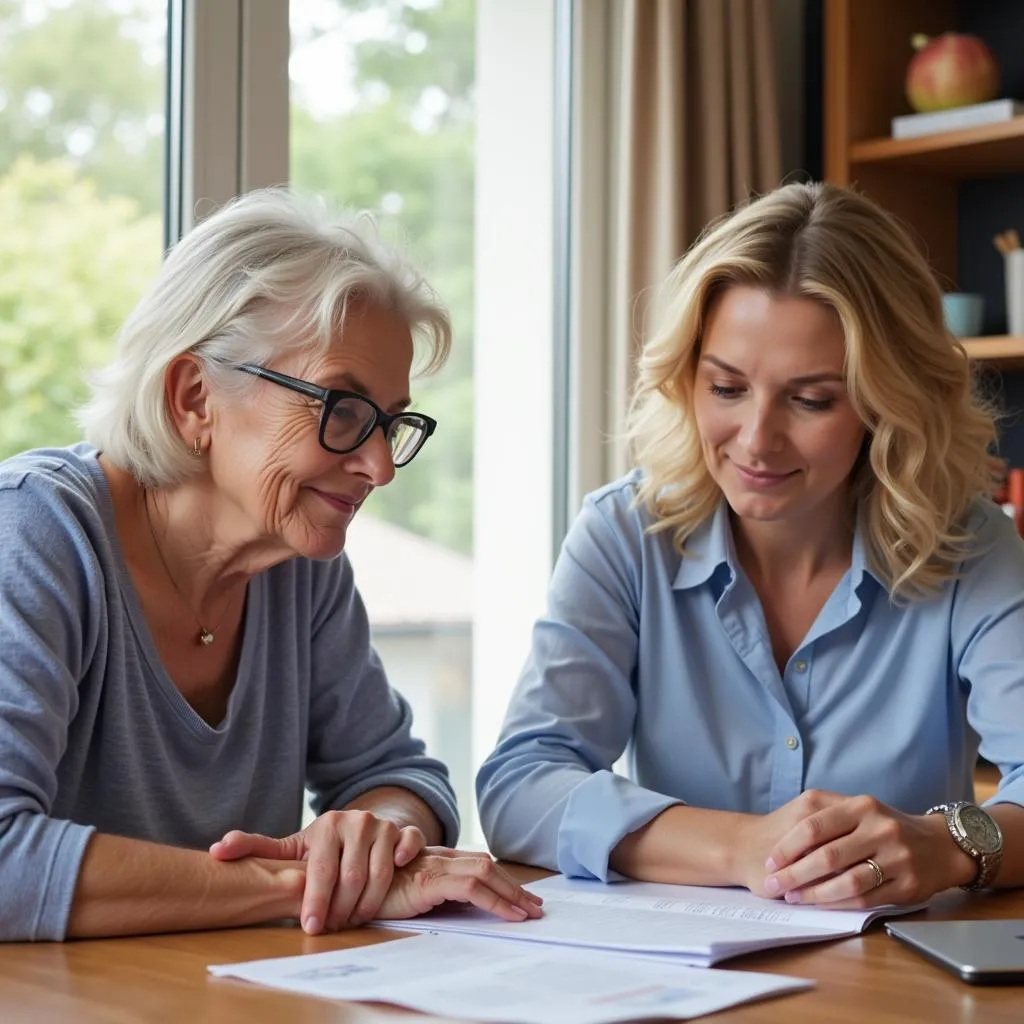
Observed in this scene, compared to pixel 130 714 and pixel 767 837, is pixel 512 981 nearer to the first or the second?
pixel 767 837

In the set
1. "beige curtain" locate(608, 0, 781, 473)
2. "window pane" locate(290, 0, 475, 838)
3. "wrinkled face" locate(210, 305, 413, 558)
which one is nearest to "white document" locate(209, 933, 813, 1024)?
"wrinkled face" locate(210, 305, 413, 558)

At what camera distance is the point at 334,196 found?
279cm

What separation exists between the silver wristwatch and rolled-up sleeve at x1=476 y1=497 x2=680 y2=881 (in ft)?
0.94

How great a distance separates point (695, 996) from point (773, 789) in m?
0.80

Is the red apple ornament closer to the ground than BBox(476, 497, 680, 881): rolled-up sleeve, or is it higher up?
higher up

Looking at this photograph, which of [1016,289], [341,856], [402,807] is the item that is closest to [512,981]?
[341,856]

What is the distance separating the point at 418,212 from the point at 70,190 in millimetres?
893

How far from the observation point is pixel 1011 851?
1511 mm

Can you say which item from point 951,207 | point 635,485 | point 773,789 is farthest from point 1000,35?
point 773,789

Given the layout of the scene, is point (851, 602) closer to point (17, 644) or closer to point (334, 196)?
point (17, 644)

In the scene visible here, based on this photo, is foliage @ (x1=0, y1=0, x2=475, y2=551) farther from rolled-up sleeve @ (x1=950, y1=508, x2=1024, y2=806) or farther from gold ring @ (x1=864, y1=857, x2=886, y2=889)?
gold ring @ (x1=864, y1=857, x2=886, y2=889)

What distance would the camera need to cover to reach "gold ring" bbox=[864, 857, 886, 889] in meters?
1.38

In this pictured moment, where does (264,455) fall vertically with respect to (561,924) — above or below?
above

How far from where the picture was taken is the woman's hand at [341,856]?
4.29 ft
